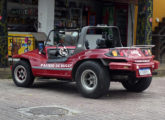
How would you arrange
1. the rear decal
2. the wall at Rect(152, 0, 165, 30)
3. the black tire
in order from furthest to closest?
1. the wall at Rect(152, 0, 165, 30)
2. the black tire
3. the rear decal

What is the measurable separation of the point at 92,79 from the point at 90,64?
37 cm

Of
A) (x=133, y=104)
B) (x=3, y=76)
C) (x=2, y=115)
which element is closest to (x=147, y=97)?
(x=133, y=104)

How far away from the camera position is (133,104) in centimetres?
786

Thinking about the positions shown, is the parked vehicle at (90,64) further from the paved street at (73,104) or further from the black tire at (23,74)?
the paved street at (73,104)

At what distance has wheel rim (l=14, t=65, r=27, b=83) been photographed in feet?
32.5

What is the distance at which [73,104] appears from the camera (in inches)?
302

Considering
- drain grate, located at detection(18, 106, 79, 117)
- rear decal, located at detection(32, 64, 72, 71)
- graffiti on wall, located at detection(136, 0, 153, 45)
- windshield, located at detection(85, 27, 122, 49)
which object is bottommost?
drain grate, located at detection(18, 106, 79, 117)

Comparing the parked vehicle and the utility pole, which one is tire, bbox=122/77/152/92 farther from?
the utility pole

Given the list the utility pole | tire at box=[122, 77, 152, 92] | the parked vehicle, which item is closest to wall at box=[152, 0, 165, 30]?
the utility pole

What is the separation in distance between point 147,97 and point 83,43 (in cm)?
200

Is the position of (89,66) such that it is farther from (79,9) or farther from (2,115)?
(79,9)

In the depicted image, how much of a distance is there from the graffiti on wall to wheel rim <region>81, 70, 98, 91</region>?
5316 mm

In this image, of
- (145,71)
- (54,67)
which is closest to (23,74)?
(54,67)

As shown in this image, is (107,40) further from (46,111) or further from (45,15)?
(45,15)
